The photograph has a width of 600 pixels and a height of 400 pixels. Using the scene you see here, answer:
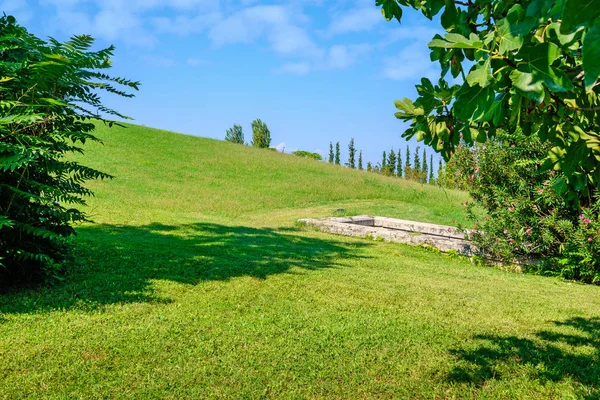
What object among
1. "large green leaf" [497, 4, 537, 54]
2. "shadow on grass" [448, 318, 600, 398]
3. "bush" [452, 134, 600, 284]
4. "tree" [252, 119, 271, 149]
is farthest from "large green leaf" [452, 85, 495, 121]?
"tree" [252, 119, 271, 149]

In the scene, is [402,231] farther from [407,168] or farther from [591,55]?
[407,168]

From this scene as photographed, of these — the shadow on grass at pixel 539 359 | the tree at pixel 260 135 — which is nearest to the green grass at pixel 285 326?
the shadow on grass at pixel 539 359

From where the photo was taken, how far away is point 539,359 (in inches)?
165

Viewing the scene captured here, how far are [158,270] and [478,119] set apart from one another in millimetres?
5912

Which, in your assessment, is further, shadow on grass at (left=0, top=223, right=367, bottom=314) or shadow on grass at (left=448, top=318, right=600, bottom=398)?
Answer: shadow on grass at (left=0, top=223, right=367, bottom=314)

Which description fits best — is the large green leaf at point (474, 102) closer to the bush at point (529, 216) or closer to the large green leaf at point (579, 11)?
the large green leaf at point (579, 11)

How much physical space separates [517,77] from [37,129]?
17.1 feet

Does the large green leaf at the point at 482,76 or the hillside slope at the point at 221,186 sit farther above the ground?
the hillside slope at the point at 221,186

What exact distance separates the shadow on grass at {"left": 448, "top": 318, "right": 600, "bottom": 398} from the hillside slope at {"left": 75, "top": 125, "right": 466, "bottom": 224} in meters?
9.86

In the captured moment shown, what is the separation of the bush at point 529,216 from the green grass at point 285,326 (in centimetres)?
80

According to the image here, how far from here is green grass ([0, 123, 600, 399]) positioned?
3.57m

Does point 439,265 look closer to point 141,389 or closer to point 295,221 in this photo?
point 295,221

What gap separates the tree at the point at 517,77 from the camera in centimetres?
138

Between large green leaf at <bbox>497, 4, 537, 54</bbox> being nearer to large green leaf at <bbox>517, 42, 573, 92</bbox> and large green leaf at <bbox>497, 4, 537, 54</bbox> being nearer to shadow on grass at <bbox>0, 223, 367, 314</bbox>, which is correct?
large green leaf at <bbox>517, 42, 573, 92</bbox>
